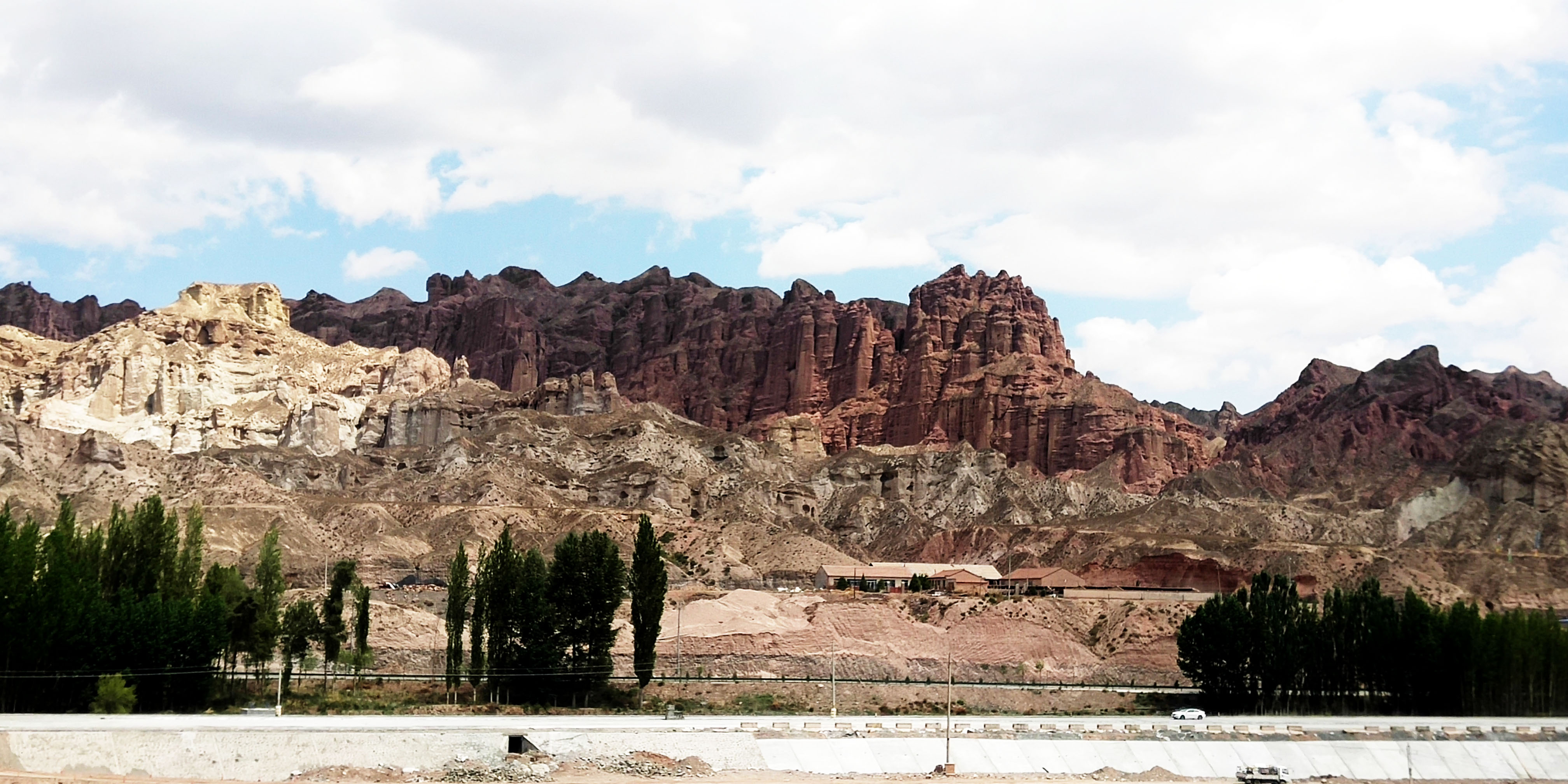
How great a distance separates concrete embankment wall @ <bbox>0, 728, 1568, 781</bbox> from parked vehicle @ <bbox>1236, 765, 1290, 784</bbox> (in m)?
0.91

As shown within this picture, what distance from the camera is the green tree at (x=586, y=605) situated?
85.6 meters

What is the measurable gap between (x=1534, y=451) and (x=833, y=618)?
118 m

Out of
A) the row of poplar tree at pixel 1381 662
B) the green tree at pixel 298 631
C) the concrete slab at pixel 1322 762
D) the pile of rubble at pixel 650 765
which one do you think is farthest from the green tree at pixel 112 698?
the row of poplar tree at pixel 1381 662

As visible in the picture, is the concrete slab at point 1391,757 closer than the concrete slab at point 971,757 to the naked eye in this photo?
No

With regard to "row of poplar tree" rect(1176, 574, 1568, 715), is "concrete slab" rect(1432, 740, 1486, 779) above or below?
below

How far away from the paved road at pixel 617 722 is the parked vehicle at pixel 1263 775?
7.30 meters

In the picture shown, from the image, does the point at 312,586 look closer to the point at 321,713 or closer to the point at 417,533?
the point at 417,533

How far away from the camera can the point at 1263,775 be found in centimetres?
6781

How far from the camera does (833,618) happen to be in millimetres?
114438

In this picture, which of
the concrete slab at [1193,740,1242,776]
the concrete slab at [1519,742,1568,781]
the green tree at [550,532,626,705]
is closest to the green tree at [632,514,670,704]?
the green tree at [550,532,626,705]

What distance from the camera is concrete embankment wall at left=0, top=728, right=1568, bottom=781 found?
57.4 meters

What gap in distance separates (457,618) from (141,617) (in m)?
17.4

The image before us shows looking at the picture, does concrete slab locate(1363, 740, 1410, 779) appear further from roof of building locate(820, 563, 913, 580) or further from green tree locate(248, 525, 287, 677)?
roof of building locate(820, 563, 913, 580)

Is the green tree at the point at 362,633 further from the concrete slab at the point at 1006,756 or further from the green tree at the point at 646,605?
the concrete slab at the point at 1006,756
